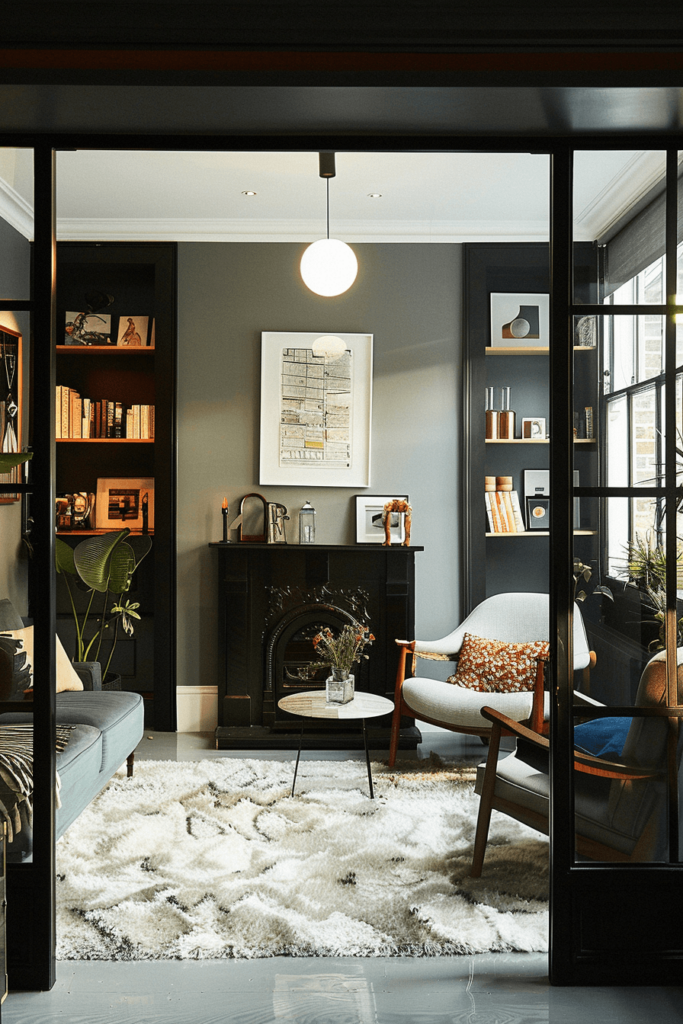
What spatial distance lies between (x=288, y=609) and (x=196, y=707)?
2.76ft

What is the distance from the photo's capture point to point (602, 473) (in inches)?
87.0

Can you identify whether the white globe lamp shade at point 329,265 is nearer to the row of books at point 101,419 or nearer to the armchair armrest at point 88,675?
the row of books at point 101,419

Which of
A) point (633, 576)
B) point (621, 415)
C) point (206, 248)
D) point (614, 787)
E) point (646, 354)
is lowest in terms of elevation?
point (614, 787)

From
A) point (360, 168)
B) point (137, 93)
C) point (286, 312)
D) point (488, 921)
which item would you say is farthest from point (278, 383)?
point (488, 921)

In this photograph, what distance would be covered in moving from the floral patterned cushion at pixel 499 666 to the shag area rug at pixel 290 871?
1.68ft

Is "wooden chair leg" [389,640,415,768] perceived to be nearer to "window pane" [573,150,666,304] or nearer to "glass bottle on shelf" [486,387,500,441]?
"glass bottle on shelf" [486,387,500,441]

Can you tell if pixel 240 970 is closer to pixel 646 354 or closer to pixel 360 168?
pixel 646 354

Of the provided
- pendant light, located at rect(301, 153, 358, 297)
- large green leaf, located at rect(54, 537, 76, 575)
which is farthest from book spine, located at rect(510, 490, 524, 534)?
large green leaf, located at rect(54, 537, 76, 575)

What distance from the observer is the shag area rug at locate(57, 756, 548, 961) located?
7.84 feet

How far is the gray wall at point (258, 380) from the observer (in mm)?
4781
